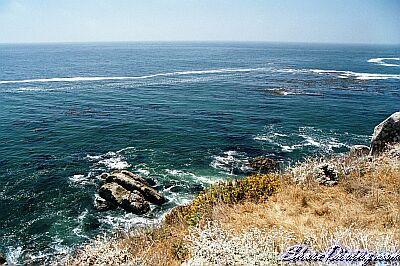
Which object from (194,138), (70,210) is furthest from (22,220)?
(194,138)

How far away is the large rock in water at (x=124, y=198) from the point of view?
2731cm

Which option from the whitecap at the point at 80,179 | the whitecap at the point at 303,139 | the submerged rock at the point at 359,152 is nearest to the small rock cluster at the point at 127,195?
the whitecap at the point at 80,179

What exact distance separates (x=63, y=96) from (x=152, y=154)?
41.7 meters

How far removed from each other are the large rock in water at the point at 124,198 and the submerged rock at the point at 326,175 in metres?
14.7

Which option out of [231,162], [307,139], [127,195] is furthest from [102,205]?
[307,139]

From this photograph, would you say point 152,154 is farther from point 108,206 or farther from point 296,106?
A: point 296,106

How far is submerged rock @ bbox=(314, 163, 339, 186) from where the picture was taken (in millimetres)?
17188

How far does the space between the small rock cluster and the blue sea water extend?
83 cm

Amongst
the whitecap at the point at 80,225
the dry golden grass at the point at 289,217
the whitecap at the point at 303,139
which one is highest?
the dry golden grass at the point at 289,217

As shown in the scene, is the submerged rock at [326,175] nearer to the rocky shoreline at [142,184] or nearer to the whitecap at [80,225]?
the rocky shoreline at [142,184]

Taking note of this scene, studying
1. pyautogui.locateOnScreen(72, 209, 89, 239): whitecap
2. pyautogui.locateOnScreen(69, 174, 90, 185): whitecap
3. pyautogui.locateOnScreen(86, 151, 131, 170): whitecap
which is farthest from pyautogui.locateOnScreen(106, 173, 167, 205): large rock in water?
pyautogui.locateOnScreen(86, 151, 131, 170): whitecap

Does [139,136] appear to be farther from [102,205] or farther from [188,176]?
[102,205]

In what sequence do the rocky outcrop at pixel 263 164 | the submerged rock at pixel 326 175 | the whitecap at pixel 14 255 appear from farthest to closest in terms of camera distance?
the rocky outcrop at pixel 263 164 → the whitecap at pixel 14 255 → the submerged rock at pixel 326 175

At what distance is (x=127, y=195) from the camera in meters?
28.2
